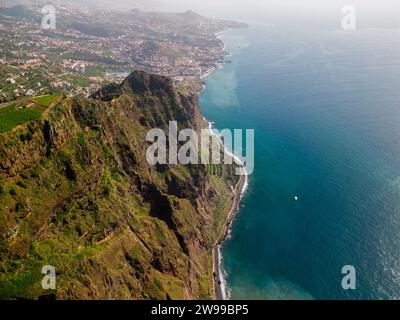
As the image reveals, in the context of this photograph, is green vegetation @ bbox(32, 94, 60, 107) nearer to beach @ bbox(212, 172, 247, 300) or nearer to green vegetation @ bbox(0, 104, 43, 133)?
green vegetation @ bbox(0, 104, 43, 133)

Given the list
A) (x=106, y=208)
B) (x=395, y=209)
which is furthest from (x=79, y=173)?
(x=395, y=209)

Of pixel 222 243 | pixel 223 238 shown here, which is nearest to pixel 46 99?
pixel 222 243

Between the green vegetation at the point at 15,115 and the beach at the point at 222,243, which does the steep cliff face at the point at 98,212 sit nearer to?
the green vegetation at the point at 15,115

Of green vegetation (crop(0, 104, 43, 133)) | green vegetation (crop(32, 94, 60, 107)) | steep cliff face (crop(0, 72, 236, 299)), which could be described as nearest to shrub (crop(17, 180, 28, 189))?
steep cliff face (crop(0, 72, 236, 299))

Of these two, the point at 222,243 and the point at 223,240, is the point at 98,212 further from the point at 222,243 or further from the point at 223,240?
the point at 223,240

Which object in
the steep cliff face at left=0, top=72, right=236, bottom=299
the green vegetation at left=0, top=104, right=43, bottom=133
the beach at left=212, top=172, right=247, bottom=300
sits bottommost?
the beach at left=212, top=172, right=247, bottom=300
